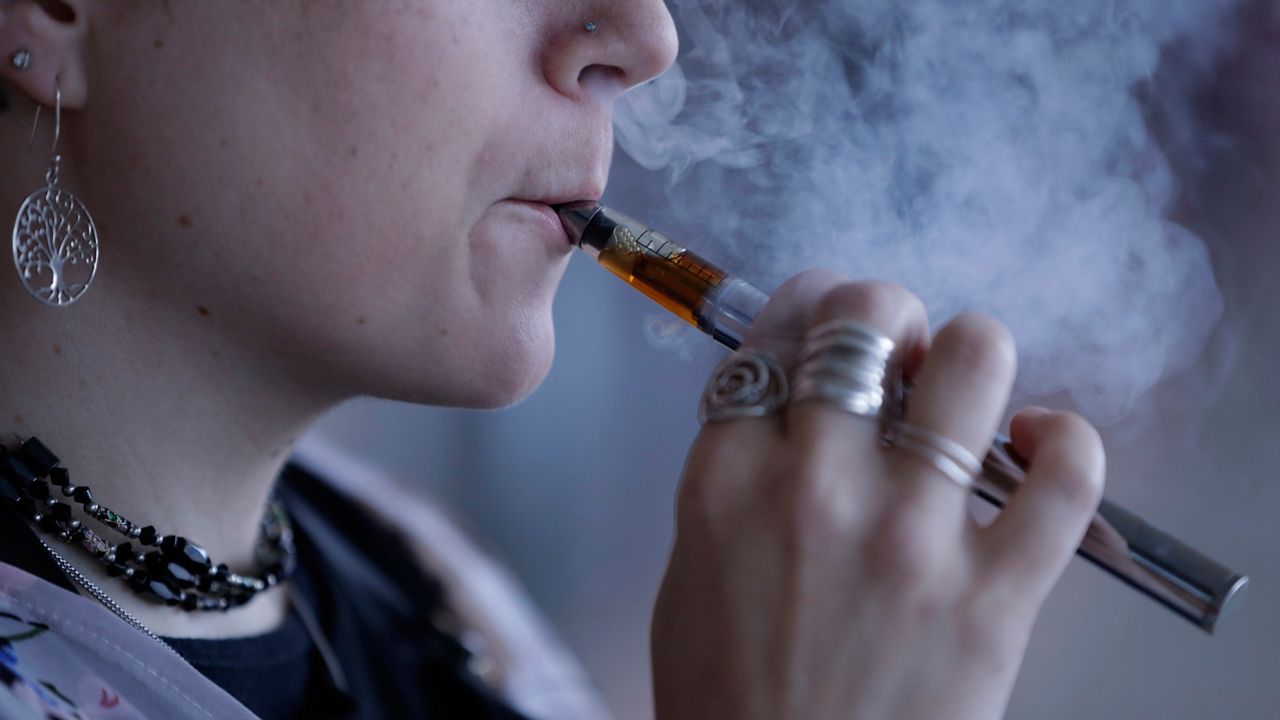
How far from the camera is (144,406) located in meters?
0.91

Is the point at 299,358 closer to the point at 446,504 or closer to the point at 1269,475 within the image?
the point at 1269,475

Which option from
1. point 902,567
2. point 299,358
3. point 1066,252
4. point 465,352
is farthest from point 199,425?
point 1066,252

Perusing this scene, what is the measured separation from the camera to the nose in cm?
86

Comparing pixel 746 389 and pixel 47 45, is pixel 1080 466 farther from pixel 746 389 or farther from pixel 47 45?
pixel 47 45

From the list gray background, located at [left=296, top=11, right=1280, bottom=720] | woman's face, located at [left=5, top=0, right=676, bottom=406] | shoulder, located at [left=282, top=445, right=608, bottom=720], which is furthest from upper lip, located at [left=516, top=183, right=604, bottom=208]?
shoulder, located at [left=282, top=445, right=608, bottom=720]

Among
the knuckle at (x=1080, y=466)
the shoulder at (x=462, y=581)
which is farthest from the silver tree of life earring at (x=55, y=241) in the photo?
the knuckle at (x=1080, y=466)

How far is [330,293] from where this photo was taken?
0.85m

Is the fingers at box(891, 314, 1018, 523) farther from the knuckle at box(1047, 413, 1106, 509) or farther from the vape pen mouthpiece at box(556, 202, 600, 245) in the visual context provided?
the vape pen mouthpiece at box(556, 202, 600, 245)

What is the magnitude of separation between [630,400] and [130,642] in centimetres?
188

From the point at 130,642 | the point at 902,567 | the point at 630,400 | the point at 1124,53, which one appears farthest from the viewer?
the point at 630,400

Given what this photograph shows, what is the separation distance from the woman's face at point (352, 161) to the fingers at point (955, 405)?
378 mm

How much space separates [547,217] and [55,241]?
0.41 meters

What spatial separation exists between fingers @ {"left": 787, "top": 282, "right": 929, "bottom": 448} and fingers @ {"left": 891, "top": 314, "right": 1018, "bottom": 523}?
0.09 ft

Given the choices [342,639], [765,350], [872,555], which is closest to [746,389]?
[765,350]
